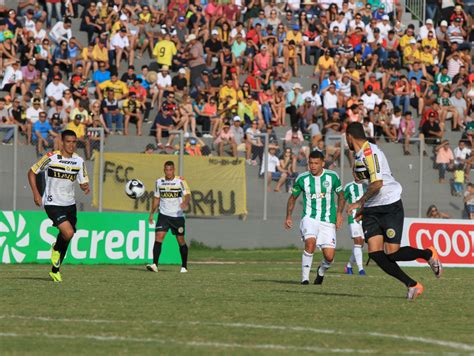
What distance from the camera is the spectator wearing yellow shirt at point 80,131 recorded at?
95.1 feet

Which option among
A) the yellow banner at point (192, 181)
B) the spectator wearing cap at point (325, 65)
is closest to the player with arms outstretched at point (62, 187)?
the yellow banner at point (192, 181)

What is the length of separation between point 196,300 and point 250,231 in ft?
54.9

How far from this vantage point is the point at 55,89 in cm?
3181

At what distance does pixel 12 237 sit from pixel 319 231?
972 cm

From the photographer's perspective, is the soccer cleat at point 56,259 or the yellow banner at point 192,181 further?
the yellow banner at point 192,181

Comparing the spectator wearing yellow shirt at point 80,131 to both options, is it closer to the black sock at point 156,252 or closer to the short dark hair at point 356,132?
the black sock at point 156,252

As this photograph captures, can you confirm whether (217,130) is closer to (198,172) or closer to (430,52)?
(198,172)

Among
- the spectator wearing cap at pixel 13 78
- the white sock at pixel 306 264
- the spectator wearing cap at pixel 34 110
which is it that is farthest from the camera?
the spectator wearing cap at pixel 13 78

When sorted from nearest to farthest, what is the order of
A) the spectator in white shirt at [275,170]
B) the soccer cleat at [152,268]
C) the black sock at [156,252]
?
the soccer cleat at [152,268]
the black sock at [156,252]
the spectator in white shirt at [275,170]

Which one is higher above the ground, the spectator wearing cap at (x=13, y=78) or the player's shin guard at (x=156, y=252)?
the spectator wearing cap at (x=13, y=78)

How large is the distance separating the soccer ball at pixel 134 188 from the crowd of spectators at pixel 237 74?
1147 millimetres

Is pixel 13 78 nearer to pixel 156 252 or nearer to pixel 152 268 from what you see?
pixel 156 252

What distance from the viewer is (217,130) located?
32062 mm

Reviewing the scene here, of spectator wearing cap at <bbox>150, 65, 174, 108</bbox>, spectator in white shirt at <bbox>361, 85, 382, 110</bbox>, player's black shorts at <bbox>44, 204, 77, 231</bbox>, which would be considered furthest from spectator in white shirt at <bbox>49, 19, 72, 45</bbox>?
player's black shorts at <bbox>44, 204, 77, 231</bbox>
